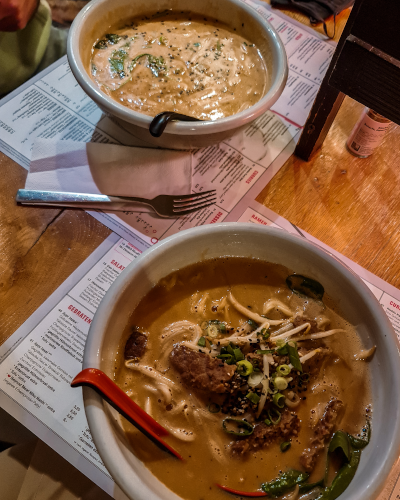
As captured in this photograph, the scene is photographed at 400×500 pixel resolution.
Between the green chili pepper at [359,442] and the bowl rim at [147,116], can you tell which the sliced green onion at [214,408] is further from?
the bowl rim at [147,116]

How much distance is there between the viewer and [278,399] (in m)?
0.95

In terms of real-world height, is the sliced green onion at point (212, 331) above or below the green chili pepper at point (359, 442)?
below

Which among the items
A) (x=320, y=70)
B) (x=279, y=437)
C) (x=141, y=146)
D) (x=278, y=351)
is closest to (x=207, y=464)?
(x=279, y=437)

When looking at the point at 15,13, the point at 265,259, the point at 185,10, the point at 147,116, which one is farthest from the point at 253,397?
the point at 15,13

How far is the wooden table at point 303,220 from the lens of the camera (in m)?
1.30

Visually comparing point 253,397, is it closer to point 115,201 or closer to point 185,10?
point 115,201

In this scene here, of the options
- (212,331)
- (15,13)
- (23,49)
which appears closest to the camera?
(212,331)

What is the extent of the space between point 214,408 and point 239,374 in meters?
0.11

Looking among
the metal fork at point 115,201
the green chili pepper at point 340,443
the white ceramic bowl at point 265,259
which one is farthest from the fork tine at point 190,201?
the green chili pepper at point 340,443

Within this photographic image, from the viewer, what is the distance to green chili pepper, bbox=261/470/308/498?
90 centimetres

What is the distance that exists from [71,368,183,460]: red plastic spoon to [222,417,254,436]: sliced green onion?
0.14 m

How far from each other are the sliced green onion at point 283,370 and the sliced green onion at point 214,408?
174 mm

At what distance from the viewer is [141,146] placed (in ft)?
4.97

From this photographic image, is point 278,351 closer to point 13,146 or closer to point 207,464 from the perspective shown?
point 207,464
